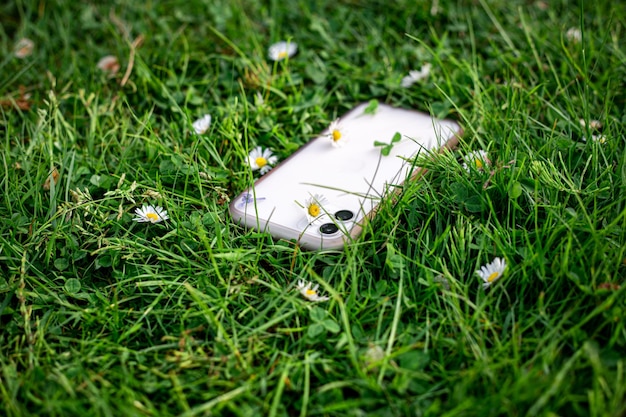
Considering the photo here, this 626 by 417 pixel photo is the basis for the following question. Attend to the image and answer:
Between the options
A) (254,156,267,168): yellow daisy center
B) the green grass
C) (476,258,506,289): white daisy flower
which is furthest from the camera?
(254,156,267,168): yellow daisy center

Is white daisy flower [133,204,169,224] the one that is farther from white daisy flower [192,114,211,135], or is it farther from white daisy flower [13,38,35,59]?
white daisy flower [13,38,35,59]

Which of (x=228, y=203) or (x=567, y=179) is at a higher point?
(x=567, y=179)

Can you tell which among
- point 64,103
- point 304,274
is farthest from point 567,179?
point 64,103

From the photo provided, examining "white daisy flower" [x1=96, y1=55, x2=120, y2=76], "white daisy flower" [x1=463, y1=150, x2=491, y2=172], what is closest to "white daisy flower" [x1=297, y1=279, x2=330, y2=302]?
"white daisy flower" [x1=463, y1=150, x2=491, y2=172]

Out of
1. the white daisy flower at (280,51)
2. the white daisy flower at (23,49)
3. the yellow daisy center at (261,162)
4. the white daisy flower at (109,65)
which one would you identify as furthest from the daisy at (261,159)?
the white daisy flower at (23,49)

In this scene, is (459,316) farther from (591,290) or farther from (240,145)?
(240,145)

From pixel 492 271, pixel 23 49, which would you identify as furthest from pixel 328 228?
pixel 23 49

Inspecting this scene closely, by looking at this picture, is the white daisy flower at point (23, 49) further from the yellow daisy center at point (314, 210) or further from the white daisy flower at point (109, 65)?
the yellow daisy center at point (314, 210)
